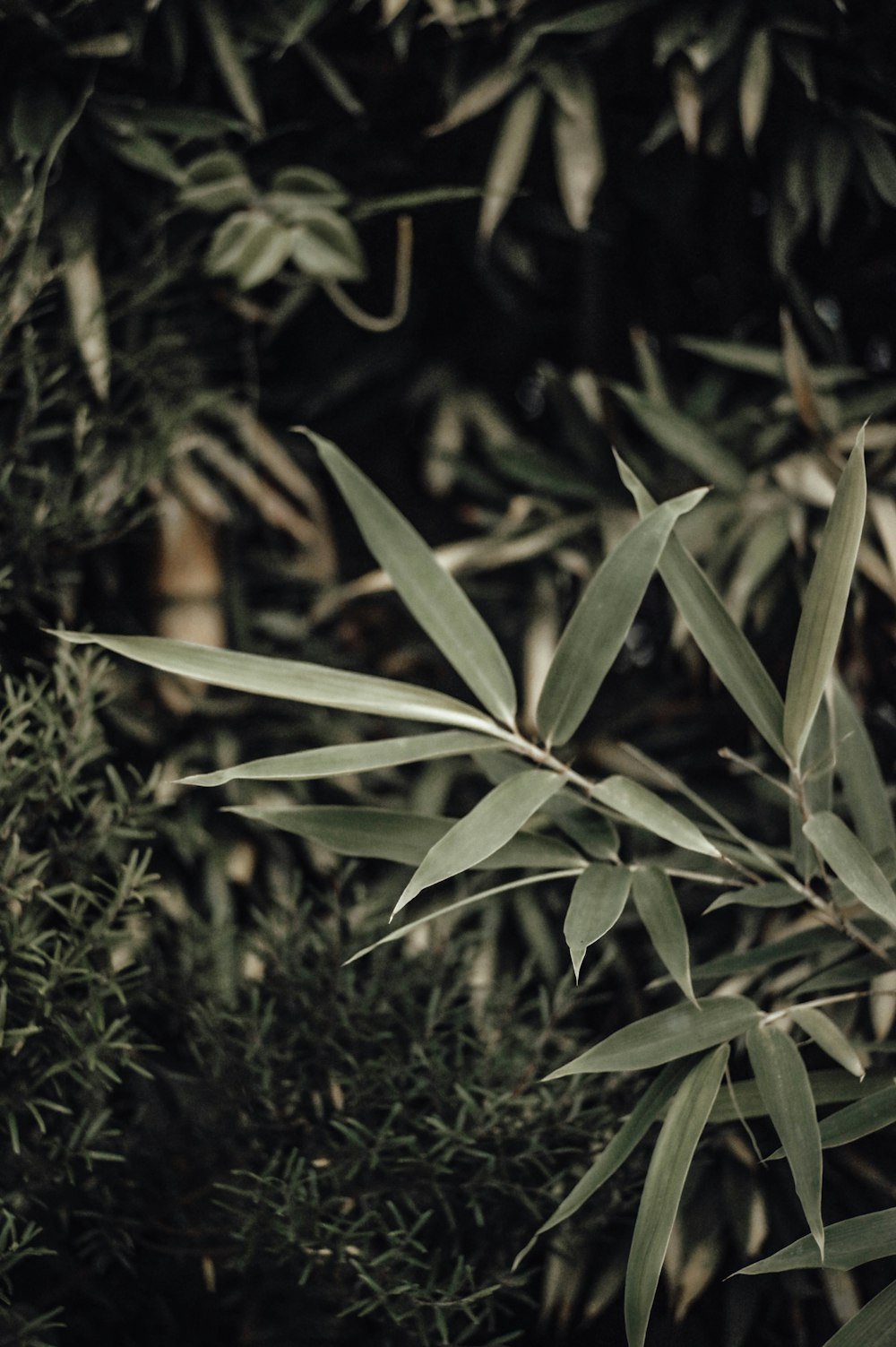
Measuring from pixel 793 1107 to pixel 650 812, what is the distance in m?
0.17

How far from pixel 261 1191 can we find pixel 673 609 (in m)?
0.58

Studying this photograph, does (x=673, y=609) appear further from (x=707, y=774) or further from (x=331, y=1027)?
(x=331, y=1027)

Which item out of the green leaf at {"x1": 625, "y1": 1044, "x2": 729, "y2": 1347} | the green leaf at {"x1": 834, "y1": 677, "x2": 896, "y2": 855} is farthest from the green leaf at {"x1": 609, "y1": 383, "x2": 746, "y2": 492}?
the green leaf at {"x1": 625, "y1": 1044, "x2": 729, "y2": 1347}

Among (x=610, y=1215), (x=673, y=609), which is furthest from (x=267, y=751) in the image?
(x=610, y=1215)

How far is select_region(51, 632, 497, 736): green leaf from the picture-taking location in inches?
23.8

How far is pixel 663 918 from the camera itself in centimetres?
62

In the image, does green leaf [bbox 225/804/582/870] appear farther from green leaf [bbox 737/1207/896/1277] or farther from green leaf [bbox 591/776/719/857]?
green leaf [bbox 737/1207/896/1277]

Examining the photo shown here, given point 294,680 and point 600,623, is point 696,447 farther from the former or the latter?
point 294,680

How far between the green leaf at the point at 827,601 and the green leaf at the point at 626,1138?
0.67ft

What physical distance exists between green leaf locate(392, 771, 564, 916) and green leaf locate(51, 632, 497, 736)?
4 centimetres

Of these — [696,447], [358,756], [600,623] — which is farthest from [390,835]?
[696,447]

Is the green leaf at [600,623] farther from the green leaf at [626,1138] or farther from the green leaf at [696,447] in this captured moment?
the green leaf at [696,447]

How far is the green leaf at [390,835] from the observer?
25.7 inches

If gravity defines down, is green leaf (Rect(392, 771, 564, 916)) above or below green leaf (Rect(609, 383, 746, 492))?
below
